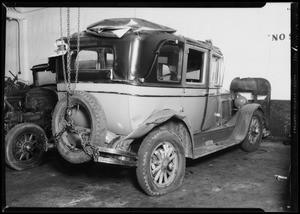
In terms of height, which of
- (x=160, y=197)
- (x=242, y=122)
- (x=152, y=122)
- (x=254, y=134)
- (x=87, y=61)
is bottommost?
(x=160, y=197)

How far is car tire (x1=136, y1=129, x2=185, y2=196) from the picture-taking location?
11.8 feet

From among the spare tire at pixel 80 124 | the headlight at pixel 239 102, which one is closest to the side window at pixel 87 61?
the spare tire at pixel 80 124

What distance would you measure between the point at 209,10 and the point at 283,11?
2040 millimetres

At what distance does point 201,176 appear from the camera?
4.68m

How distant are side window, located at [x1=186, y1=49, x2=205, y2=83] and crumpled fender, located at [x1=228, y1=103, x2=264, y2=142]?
1557 millimetres

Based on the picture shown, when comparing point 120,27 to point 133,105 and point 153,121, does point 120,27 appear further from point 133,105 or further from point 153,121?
point 153,121

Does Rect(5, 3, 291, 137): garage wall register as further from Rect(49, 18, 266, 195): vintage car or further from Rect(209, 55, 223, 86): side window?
Rect(49, 18, 266, 195): vintage car

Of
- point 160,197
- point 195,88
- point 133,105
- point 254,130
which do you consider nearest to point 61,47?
point 133,105

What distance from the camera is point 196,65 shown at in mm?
5105

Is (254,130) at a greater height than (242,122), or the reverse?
(242,122)

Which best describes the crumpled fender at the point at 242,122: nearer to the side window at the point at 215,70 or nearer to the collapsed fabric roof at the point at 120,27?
the side window at the point at 215,70

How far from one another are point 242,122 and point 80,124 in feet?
11.5

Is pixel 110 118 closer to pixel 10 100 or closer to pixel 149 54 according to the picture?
pixel 149 54

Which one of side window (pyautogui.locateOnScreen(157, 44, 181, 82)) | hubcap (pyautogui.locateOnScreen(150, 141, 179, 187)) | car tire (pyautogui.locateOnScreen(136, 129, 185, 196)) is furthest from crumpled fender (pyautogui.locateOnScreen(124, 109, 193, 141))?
side window (pyautogui.locateOnScreen(157, 44, 181, 82))
